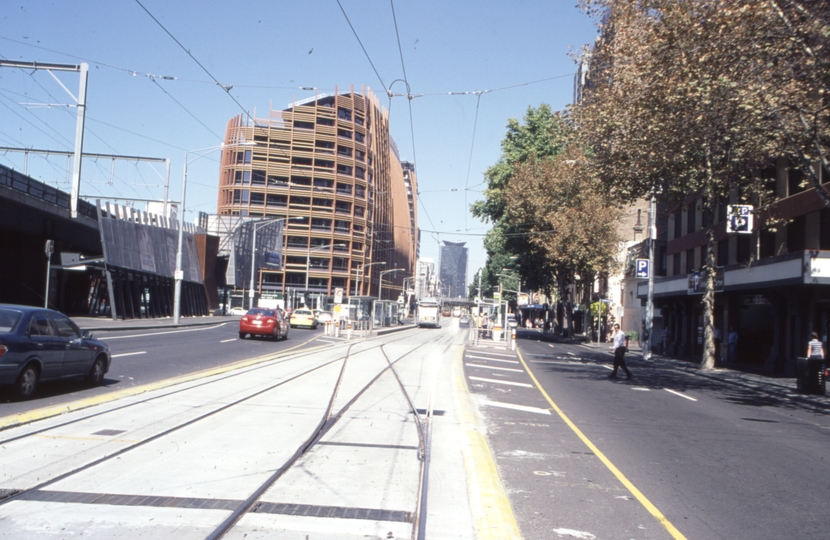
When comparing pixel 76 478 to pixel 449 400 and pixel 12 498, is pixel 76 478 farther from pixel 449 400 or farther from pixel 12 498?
pixel 449 400

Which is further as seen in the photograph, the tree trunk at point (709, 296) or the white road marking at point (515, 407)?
the tree trunk at point (709, 296)

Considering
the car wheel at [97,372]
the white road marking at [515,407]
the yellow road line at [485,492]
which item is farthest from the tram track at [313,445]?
the car wheel at [97,372]

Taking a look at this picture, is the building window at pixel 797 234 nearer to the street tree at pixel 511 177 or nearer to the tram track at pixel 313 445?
the tram track at pixel 313 445

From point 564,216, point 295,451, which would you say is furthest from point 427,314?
point 295,451

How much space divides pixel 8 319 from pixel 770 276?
27.4 meters

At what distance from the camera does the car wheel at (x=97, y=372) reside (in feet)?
45.1

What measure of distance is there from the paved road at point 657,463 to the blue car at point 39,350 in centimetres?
750

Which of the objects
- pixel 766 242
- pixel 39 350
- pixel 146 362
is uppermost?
pixel 766 242

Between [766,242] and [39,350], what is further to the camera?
[766,242]

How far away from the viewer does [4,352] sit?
10867 millimetres

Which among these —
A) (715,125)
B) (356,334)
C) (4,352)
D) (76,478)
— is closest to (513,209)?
(356,334)

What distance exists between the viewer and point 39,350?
11758mm

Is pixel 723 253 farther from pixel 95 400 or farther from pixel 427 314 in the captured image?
pixel 427 314

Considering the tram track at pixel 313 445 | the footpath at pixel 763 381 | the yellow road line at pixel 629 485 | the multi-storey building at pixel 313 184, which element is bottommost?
the footpath at pixel 763 381
